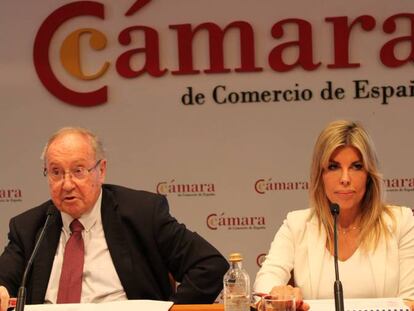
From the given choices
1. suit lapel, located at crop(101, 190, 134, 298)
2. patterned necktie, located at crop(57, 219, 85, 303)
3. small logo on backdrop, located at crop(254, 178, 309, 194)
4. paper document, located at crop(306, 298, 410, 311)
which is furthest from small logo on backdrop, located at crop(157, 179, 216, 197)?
paper document, located at crop(306, 298, 410, 311)

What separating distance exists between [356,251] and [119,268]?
101 cm

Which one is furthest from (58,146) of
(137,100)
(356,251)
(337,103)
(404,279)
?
(337,103)

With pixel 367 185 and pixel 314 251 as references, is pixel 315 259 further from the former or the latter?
pixel 367 185

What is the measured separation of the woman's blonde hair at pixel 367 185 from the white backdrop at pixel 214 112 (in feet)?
6.55

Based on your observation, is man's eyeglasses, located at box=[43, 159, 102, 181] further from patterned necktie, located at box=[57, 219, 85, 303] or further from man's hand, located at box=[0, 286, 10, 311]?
man's hand, located at box=[0, 286, 10, 311]

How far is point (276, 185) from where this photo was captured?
549 centimetres

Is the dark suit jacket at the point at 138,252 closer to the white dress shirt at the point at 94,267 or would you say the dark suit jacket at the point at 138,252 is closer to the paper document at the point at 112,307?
the white dress shirt at the point at 94,267

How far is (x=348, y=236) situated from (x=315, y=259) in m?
0.18

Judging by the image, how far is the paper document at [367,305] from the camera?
9.29 ft

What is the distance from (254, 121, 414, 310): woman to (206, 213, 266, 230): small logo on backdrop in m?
2.02

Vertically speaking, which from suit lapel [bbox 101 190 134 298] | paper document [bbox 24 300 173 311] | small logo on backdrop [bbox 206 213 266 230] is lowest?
small logo on backdrop [bbox 206 213 266 230]

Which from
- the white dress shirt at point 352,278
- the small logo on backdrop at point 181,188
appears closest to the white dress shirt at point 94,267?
the white dress shirt at point 352,278

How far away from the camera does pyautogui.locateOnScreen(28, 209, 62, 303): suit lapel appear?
11.2 ft

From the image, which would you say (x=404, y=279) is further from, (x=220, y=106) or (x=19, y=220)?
(x=220, y=106)
